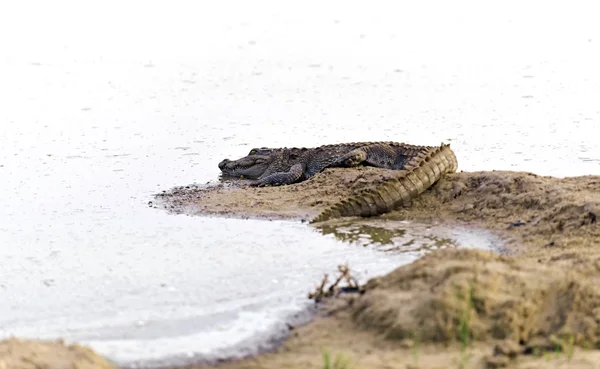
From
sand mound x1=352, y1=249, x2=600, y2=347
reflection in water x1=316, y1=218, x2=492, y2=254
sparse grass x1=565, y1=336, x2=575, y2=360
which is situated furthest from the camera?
reflection in water x1=316, y1=218, x2=492, y2=254

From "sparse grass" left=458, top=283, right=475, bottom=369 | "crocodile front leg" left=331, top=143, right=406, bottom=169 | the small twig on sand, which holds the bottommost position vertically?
"sparse grass" left=458, top=283, right=475, bottom=369

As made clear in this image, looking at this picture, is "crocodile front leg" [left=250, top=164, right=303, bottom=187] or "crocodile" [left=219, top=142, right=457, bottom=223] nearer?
"crocodile" [left=219, top=142, right=457, bottom=223]

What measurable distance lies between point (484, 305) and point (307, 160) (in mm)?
5993

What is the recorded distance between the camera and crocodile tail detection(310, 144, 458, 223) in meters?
8.41

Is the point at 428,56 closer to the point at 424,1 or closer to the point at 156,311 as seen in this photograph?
the point at 424,1

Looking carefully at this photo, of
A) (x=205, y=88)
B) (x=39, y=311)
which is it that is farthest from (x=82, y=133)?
(x=39, y=311)

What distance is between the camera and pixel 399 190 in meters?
8.57

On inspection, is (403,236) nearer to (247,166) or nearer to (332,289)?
(332,289)

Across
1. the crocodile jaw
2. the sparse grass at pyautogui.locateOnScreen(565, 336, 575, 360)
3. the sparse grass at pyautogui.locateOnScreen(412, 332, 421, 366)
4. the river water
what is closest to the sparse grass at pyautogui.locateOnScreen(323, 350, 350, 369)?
the sparse grass at pyautogui.locateOnScreen(412, 332, 421, 366)

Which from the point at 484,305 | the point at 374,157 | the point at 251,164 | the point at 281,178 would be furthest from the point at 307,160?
the point at 484,305

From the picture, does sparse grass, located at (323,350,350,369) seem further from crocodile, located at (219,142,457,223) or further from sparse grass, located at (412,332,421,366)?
crocodile, located at (219,142,457,223)

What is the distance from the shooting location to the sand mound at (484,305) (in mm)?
4898

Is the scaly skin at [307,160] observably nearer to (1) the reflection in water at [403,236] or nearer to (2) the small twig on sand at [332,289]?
(1) the reflection in water at [403,236]

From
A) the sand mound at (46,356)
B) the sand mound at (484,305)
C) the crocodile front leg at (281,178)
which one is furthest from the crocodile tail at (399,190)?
the sand mound at (46,356)
